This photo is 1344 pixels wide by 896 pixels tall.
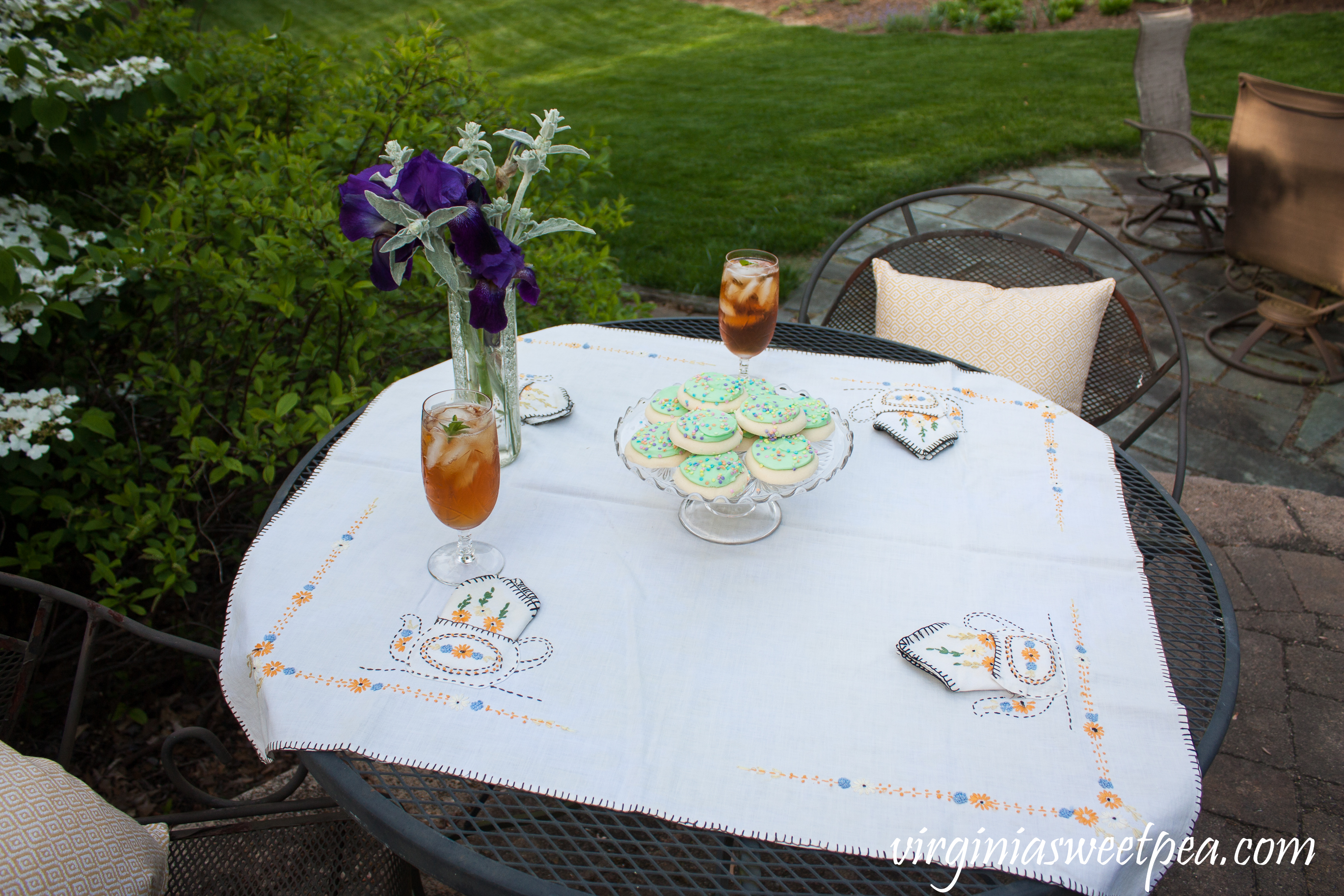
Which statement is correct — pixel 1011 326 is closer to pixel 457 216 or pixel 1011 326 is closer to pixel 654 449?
pixel 654 449

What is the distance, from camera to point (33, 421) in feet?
5.42

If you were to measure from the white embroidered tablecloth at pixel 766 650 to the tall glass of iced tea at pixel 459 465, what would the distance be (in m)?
0.10

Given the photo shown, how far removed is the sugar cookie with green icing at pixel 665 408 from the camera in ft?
4.32

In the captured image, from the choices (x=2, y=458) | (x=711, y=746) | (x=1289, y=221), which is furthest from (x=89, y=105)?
(x=1289, y=221)

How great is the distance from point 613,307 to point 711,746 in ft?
6.07

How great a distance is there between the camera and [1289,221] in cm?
344

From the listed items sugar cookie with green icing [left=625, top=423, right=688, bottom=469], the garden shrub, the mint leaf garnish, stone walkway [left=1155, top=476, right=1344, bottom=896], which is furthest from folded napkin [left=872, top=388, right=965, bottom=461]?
the garden shrub

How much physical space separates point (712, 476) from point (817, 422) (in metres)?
0.22

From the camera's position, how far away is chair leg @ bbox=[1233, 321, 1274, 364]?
11.6ft

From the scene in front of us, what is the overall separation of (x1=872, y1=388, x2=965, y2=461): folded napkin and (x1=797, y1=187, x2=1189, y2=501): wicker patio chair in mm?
574

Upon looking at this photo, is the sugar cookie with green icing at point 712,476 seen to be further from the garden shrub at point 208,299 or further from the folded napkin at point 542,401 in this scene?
the garden shrub at point 208,299

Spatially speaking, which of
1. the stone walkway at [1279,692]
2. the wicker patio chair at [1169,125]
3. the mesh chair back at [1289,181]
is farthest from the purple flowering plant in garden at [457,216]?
the wicker patio chair at [1169,125]

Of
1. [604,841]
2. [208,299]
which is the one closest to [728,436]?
[604,841]

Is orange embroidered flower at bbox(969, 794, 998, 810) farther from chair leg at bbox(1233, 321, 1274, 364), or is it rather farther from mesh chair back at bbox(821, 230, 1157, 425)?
chair leg at bbox(1233, 321, 1274, 364)
